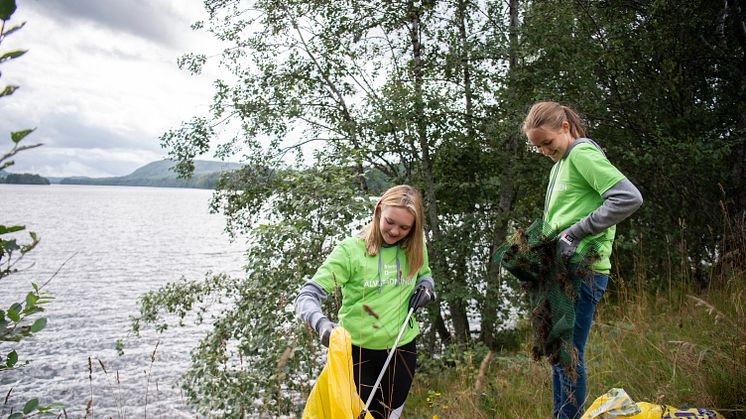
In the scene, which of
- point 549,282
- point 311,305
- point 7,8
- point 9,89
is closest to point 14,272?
point 9,89

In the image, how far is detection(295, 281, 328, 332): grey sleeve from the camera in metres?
2.51

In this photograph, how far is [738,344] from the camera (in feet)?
9.68

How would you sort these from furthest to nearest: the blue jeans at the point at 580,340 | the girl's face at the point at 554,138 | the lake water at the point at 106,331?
1. the lake water at the point at 106,331
2. the girl's face at the point at 554,138
3. the blue jeans at the point at 580,340

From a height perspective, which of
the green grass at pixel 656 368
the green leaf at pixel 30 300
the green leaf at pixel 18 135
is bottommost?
the green grass at pixel 656 368

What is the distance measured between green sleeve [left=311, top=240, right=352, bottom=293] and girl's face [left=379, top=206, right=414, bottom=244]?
244 millimetres

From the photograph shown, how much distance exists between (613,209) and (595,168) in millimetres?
229

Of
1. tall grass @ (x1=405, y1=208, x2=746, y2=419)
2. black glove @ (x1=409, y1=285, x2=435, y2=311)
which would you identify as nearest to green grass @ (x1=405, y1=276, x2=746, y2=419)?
tall grass @ (x1=405, y1=208, x2=746, y2=419)

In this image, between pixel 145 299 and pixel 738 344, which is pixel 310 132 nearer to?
pixel 145 299

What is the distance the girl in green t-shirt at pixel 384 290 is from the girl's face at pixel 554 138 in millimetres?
740

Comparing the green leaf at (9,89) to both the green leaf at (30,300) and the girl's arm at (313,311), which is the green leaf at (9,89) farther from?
the girl's arm at (313,311)

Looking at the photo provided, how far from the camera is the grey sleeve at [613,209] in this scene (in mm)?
2377

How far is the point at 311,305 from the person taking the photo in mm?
2600

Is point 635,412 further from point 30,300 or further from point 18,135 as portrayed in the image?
point 18,135

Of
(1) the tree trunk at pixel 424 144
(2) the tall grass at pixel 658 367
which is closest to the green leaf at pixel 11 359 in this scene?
(2) the tall grass at pixel 658 367
